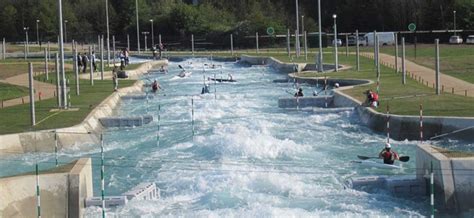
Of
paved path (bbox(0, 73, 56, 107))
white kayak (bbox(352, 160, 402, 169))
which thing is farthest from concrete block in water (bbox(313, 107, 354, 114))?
paved path (bbox(0, 73, 56, 107))

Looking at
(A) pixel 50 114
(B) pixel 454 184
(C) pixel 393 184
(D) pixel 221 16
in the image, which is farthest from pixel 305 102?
(D) pixel 221 16

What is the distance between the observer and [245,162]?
24.4 m

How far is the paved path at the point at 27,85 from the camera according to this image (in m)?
39.8

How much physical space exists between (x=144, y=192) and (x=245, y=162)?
4.99 metres

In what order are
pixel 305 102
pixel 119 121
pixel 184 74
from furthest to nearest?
pixel 184 74 → pixel 305 102 → pixel 119 121

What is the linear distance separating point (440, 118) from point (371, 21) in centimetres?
9878

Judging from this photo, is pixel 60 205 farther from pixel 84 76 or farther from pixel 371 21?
pixel 371 21

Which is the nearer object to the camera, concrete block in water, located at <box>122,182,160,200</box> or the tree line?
concrete block in water, located at <box>122,182,160,200</box>

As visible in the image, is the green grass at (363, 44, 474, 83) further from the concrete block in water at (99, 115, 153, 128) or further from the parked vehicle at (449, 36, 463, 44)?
the parked vehicle at (449, 36, 463, 44)

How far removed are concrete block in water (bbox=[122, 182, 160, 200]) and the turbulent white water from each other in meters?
0.23

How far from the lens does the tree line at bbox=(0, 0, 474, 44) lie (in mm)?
117250

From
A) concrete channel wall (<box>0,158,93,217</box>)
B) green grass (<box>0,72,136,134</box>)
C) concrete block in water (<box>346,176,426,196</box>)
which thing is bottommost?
concrete block in water (<box>346,176,426,196</box>)

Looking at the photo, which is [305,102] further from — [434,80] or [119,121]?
[119,121]

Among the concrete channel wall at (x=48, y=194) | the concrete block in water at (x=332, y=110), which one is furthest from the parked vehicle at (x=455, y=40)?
the concrete channel wall at (x=48, y=194)
